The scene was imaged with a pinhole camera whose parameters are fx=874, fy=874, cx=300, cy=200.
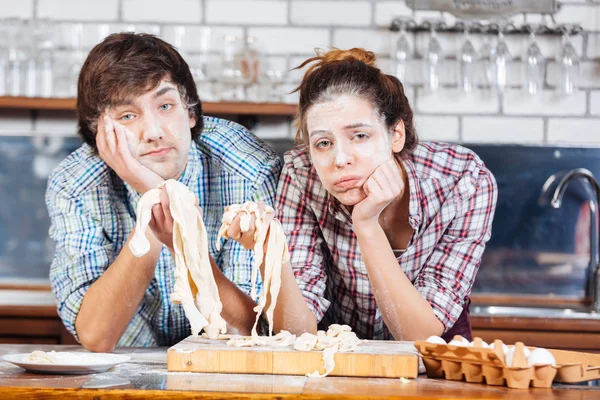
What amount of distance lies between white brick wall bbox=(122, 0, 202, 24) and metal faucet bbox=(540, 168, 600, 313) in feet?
5.10

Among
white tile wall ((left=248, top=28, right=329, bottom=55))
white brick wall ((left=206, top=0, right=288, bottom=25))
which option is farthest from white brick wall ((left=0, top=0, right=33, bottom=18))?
white tile wall ((left=248, top=28, right=329, bottom=55))

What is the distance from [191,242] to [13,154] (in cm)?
198

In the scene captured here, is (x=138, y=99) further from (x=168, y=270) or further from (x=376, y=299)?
(x=376, y=299)

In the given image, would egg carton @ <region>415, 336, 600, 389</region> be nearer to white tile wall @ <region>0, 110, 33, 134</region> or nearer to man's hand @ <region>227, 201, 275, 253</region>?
man's hand @ <region>227, 201, 275, 253</region>

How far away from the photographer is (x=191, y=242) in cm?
181

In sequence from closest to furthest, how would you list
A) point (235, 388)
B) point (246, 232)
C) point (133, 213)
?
point (235, 388) → point (246, 232) → point (133, 213)

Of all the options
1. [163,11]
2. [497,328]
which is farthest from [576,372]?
[163,11]

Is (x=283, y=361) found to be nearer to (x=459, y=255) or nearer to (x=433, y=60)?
(x=459, y=255)

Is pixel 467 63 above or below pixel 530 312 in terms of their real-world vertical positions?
above

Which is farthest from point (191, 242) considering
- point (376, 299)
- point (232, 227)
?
point (376, 299)

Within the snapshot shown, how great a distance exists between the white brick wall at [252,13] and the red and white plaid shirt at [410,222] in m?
1.39

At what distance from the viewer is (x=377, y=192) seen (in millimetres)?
2014

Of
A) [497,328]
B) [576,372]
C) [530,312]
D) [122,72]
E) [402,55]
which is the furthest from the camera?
[402,55]

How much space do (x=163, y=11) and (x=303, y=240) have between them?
67.0 inches
